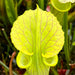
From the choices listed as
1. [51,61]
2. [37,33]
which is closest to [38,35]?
[37,33]

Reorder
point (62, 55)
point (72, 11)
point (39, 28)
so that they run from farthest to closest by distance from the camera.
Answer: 1. point (72, 11)
2. point (62, 55)
3. point (39, 28)

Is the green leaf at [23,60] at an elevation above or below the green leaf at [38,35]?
below

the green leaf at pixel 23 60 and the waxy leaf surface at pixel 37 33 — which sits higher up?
the waxy leaf surface at pixel 37 33

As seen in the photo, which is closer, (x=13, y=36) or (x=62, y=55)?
(x=13, y=36)

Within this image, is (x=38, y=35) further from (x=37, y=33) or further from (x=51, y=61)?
(x=51, y=61)

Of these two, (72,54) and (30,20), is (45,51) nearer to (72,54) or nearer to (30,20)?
(30,20)

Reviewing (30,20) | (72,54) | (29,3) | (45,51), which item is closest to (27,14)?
(30,20)

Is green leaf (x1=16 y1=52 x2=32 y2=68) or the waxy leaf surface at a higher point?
the waxy leaf surface

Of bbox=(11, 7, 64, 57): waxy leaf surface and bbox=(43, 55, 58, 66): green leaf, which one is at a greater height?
bbox=(11, 7, 64, 57): waxy leaf surface
